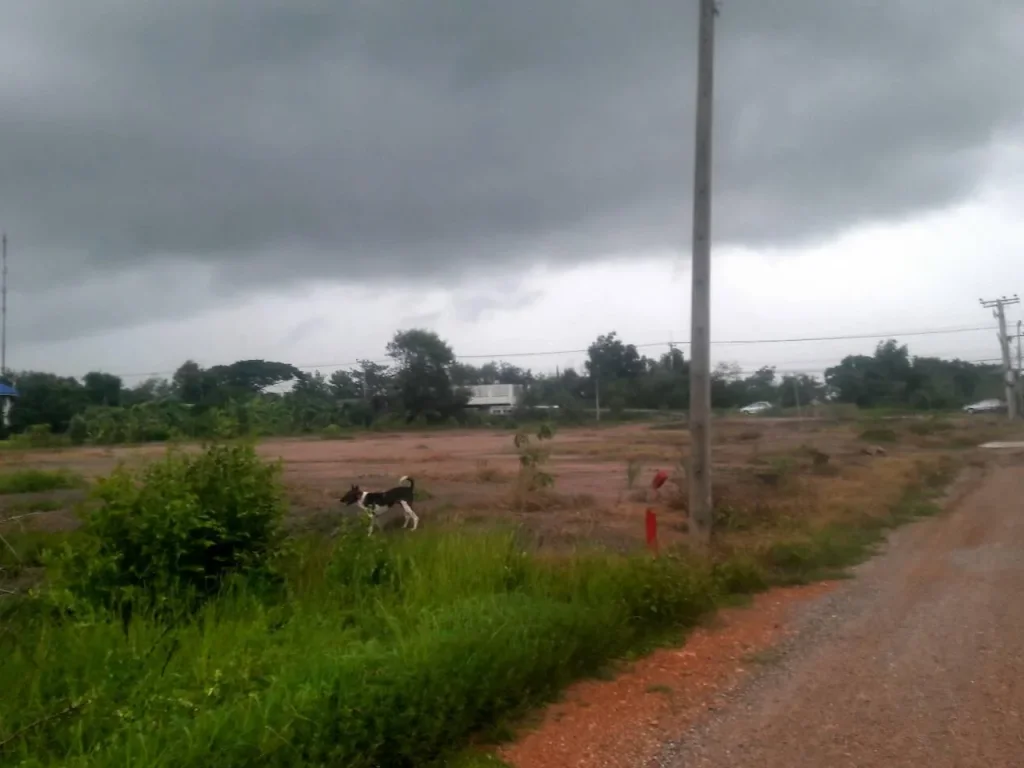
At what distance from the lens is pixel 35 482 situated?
22.8 metres

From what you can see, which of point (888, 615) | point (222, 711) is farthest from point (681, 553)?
point (222, 711)

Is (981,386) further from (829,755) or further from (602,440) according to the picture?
(829,755)

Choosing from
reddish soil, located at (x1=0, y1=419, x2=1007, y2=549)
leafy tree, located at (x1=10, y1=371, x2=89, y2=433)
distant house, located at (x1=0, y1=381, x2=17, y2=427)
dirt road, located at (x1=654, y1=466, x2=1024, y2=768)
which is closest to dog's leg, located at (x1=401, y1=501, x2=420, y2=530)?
reddish soil, located at (x1=0, y1=419, x2=1007, y2=549)

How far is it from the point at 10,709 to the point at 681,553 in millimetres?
7532

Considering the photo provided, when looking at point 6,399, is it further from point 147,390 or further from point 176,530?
point 176,530

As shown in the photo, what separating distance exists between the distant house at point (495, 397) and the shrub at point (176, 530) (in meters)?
Result: 45.9

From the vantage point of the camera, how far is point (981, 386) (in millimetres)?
84250

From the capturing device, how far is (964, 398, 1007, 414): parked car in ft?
231

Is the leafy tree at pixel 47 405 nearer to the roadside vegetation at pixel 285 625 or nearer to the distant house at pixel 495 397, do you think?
the roadside vegetation at pixel 285 625

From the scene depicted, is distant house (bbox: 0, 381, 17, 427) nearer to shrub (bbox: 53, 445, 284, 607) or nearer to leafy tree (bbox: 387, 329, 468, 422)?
shrub (bbox: 53, 445, 284, 607)

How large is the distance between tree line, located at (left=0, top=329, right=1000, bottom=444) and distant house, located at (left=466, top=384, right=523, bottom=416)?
831mm

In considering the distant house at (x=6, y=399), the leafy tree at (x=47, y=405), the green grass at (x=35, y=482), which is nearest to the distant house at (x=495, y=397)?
the leafy tree at (x=47, y=405)

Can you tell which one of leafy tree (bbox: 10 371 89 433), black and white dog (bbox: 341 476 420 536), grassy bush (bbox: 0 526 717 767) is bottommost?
grassy bush (bbox: 0 526 717 767)

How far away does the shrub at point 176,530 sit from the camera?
948cm
